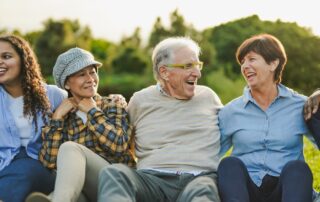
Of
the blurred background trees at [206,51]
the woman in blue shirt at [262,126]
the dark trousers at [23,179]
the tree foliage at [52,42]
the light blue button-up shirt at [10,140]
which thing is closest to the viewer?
the woman in blue shirt at [262,126]

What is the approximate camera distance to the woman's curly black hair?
4.81 m

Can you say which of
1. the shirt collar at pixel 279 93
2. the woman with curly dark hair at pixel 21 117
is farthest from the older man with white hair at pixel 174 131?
the woman with curly dark hair at pixel 21 117

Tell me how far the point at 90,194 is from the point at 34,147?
24.4 inches

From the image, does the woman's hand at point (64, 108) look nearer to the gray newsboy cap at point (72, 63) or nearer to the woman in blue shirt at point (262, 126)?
the gray newsboy cap at point (72, 63)

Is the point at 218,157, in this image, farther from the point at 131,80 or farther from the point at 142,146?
the point at 131,80

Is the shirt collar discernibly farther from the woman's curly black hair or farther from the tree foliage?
the tree foliage

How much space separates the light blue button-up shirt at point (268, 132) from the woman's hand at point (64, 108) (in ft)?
3.75

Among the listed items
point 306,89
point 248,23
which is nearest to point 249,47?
point 306,89

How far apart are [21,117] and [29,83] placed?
0.28 m

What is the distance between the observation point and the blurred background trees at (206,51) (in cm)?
2002

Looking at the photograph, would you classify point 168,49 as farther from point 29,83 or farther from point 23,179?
point 23,179

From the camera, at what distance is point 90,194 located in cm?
445

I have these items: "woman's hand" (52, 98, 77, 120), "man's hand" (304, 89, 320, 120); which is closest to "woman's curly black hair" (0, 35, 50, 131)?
"woman's hand" (52, 98, 77, 120)

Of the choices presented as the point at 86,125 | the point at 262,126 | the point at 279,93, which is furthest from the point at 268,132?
the point at 86,125
